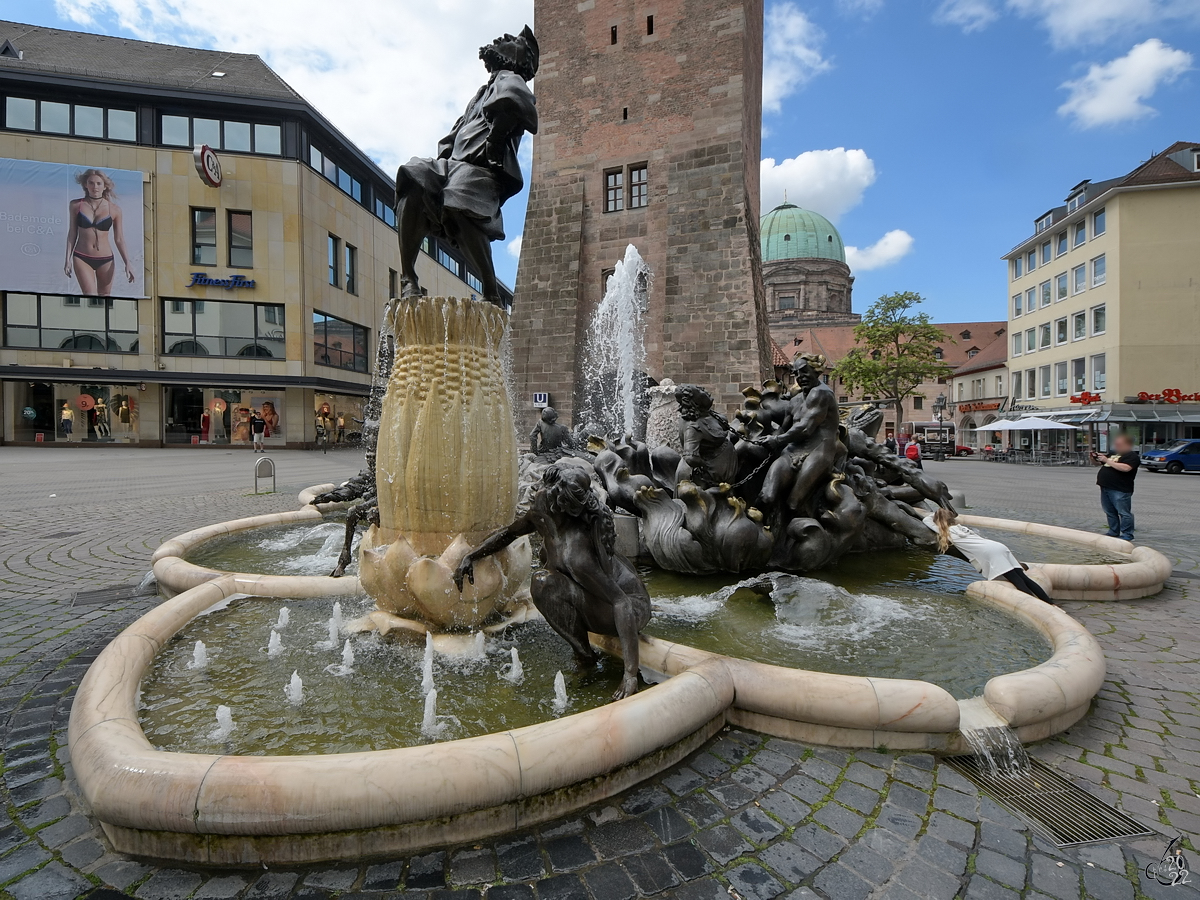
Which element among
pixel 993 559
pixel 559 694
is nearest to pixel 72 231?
pixel 559 694

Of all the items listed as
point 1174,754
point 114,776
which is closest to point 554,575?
point 114,776

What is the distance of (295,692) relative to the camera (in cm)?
302

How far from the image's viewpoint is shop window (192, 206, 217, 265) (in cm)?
2911

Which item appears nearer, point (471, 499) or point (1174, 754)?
point (1174, 754)

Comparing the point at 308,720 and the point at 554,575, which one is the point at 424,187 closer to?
the point at 554,575

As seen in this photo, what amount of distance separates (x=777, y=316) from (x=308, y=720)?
75.9 metres

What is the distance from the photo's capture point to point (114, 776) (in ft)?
6.56

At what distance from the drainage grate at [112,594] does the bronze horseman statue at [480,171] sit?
3554 mm

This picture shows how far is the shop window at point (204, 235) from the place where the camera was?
29109 millimetres

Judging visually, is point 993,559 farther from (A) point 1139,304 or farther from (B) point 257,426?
(A) point 1139,304

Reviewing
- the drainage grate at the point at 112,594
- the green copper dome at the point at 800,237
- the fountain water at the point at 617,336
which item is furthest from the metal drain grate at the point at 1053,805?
the green copper dome at the point at 800,237

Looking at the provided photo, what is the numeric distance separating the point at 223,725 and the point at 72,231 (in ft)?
117

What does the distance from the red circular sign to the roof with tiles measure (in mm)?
3330

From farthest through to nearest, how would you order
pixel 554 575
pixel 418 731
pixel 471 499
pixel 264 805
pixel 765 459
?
pixel 765 459 → pixel 471 499 → pixel 554 575 → pixel 418 731 → pixel 264 805
